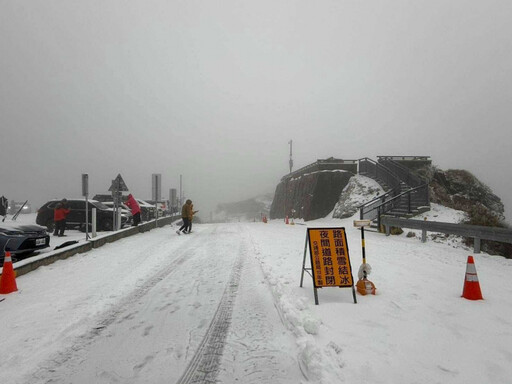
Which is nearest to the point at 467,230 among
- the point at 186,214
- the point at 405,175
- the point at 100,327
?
the point at 100,327

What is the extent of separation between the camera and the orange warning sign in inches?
198

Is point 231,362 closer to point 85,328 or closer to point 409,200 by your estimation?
point 85,328

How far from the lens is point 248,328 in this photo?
155 inches

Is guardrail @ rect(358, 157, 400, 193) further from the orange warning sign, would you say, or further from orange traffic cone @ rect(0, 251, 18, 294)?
orange traffic cone @ rect(0, 251, 18, 294)

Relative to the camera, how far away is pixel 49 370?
9.71 ft

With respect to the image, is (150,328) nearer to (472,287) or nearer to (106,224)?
(472,287)

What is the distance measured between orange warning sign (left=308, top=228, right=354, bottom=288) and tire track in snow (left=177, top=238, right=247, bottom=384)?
159 cm

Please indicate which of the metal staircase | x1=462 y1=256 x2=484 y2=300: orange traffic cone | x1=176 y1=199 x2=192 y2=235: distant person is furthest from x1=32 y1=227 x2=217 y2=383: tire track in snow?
the metal staircase

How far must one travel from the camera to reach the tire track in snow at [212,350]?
9.35 ft

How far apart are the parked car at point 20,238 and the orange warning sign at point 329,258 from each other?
7997mm

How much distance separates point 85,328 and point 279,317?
2701 millimetres

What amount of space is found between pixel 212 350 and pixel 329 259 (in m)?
2.67

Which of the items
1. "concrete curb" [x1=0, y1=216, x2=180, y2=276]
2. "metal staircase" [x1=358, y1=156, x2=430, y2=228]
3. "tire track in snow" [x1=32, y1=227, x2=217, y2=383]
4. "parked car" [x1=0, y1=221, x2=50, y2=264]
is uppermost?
"metal staircase" [x1=358, y1=156, x2=430, y2=228]

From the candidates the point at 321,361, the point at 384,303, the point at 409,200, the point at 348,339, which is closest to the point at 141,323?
the point at 321,361
